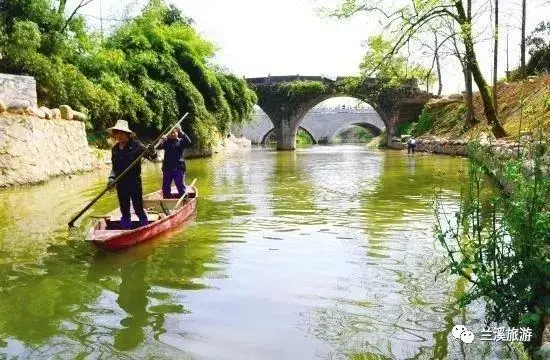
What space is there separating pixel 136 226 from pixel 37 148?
809cm

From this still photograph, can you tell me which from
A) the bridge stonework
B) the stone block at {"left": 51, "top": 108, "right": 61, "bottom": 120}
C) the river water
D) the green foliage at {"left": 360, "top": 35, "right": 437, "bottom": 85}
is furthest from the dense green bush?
the river water

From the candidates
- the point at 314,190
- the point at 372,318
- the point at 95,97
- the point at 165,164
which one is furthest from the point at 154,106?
the point at 372,318

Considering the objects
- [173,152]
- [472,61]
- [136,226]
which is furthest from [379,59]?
[136,226]

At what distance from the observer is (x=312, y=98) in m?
42.2

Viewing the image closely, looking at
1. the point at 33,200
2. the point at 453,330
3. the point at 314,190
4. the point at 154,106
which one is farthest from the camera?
the point at 154,106

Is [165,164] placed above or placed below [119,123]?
below

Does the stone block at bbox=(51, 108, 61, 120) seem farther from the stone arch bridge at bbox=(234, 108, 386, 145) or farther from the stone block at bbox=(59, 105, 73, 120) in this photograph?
the stone arch bridge at bbox=(234, 108, 386, 145)

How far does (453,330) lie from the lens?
3688mm

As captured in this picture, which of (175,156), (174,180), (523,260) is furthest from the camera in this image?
(174,180)

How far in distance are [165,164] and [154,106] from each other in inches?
569

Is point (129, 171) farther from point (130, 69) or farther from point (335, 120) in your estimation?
point (335, 120)

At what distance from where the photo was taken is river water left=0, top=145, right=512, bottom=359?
3639 millimetres

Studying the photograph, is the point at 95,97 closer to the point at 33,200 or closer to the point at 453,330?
the point at 33,200

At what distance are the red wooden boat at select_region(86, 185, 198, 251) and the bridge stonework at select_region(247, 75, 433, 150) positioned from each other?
31360mm
